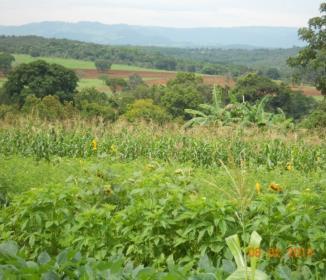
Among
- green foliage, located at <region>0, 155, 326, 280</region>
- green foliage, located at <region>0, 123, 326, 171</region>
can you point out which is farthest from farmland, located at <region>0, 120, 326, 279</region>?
green foliage, located at <region>0, 123, 326, 171</region>

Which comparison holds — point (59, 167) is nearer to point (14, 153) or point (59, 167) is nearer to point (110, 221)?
point (14, 153)

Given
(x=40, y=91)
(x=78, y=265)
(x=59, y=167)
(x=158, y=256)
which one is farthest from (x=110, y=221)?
(x=40, y=91)

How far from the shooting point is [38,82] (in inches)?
1148

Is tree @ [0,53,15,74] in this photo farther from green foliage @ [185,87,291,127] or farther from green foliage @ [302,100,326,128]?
green foliage @ [185,87,291,127]

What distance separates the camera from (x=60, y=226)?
3.94 metres

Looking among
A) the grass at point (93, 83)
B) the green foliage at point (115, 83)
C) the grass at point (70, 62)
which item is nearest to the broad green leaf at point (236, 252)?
the grass at point (93, 83)

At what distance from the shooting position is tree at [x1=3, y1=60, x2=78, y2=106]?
92.9ft

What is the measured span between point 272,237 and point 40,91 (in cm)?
2671

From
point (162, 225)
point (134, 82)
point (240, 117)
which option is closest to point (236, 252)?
point (162, 225)

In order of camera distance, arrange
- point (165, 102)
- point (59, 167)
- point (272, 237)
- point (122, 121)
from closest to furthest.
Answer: point (272, 237) < point (59, 167) < point (122, 121) < point (165, 102)

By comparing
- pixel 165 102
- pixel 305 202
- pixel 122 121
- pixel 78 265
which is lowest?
pixel 165 102

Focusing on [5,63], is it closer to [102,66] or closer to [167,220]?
[102,66]

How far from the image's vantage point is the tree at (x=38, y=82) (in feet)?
92.9
